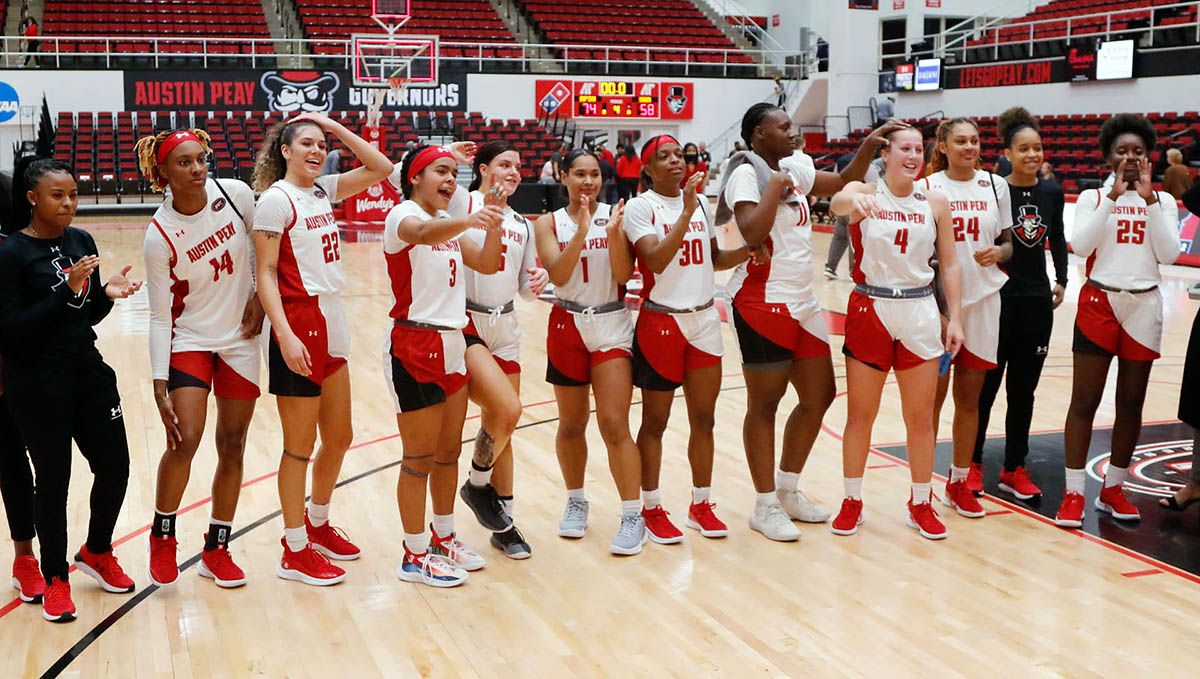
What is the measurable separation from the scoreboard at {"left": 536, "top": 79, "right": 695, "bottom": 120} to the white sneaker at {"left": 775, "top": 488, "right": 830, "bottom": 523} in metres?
22.6

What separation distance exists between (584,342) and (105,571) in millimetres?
2021

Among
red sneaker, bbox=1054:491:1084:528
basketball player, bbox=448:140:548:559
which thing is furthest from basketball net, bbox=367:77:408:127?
red sneaker, bbox=1054:491:1084:528

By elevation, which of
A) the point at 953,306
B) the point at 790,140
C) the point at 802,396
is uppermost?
the point at 790,140

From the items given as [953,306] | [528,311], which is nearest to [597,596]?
[953,306]

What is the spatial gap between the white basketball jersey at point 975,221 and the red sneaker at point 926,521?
0.92 meters

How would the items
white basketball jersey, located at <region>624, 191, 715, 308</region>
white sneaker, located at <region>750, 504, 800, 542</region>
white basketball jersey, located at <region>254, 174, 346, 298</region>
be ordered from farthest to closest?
white sneaker, located at <region>750, 504, 800, 542</region>
white basketball jersey, located at <region>624, 191, 715, 308</region>
white basketball jersey, located at <region>254, 174, 346, 298</region>

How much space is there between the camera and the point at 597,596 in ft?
14.8

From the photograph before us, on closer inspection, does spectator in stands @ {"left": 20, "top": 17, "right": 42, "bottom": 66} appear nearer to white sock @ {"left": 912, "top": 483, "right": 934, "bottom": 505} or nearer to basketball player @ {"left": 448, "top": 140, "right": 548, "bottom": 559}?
basketball player @ {"left": 448, "top": 140, "right": 548, "bottom": 559}

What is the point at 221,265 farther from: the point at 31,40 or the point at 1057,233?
the point at 31,40

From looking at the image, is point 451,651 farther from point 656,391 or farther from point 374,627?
point 656,391

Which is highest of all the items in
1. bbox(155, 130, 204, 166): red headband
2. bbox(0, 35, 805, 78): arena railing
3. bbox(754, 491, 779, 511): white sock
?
bbox(0, 35, 805, 78): arena railing

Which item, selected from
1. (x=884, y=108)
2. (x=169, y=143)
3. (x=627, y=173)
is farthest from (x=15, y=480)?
(x=884, y=108)

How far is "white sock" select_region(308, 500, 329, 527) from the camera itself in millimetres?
4926

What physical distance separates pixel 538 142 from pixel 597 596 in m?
22.2
